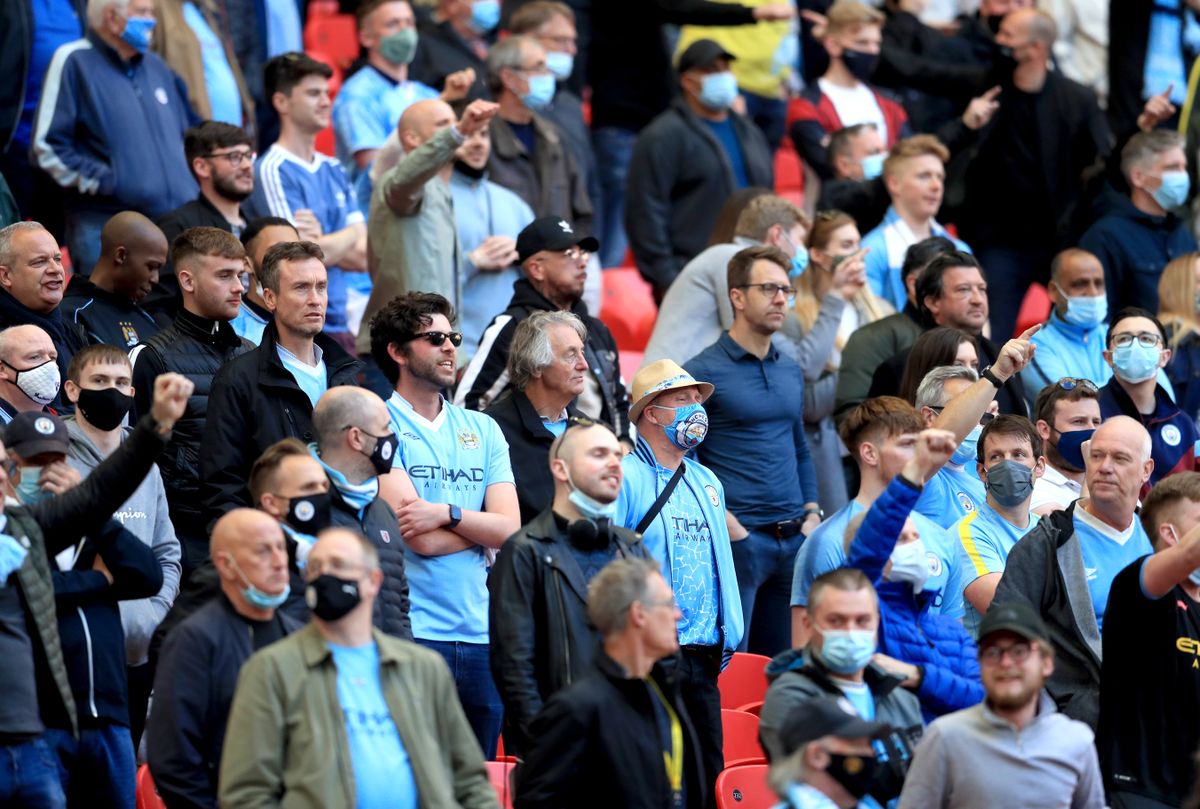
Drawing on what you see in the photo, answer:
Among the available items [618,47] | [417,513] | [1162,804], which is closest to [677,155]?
[618,47]

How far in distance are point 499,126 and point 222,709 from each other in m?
5.80

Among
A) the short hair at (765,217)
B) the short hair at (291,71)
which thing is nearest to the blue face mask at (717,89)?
the short hair at (765,217)

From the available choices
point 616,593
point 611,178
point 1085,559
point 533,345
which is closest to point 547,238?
point 533,345

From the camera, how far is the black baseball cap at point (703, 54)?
1266cm

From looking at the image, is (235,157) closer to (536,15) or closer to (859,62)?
(536,15)

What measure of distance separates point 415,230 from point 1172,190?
186 inches

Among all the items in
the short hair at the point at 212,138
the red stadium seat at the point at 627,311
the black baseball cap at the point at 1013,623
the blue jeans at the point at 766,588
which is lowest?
the red stadium seat at the point at 627,311

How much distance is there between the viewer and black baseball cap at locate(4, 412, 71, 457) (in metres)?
7.19

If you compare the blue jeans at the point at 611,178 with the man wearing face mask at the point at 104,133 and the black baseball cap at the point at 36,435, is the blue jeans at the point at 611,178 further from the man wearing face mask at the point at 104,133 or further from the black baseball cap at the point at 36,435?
the black baseball cap at the point at 36,435

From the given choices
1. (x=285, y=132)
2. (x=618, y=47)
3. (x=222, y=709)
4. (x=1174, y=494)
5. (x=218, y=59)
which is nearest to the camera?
(x=222, y=709)

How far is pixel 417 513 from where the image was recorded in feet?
26.3

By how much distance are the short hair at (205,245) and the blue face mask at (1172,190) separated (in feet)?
19.3

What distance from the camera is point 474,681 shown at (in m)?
8.16

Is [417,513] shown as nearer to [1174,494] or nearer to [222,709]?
[222,709]
